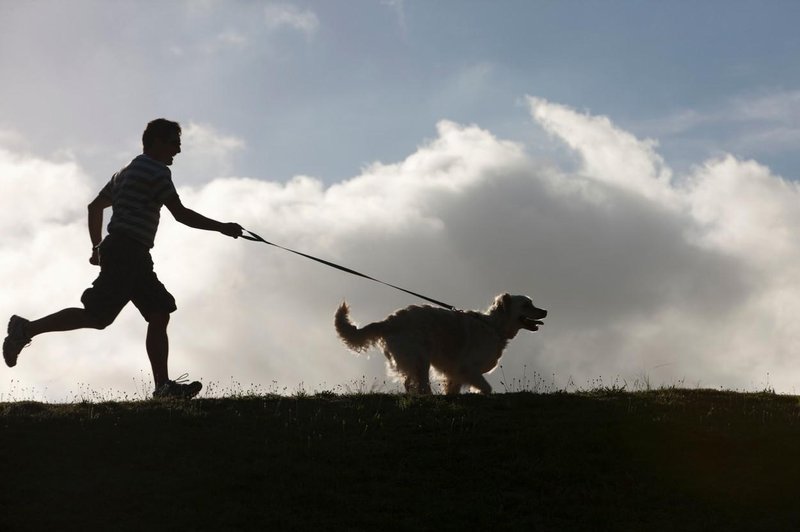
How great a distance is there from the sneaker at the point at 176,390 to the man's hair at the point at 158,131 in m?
2.41

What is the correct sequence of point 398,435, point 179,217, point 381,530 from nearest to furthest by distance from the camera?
point 381,530 → point 398,435 → point 179,217

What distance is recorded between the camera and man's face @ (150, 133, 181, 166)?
9.66 m

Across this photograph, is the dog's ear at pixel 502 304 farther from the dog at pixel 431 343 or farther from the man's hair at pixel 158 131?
the man's hair at pixel 158 131

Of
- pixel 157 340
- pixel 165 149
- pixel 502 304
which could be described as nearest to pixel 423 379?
pixel 502 304

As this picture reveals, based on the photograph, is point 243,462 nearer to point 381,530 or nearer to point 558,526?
point 381,530

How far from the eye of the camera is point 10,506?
667 cm

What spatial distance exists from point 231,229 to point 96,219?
4.79 ft

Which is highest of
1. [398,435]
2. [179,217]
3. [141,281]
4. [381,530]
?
[179,217]

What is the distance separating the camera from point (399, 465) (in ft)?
25.0

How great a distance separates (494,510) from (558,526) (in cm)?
46

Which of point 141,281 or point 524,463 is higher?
point 141,281

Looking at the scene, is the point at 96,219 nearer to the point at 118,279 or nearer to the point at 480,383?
the point at 118,279

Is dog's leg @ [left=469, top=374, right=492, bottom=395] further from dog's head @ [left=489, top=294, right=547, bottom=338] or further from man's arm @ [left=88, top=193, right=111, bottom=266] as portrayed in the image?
man's arm @ [left=88, top=193, right=111, bottom=266]

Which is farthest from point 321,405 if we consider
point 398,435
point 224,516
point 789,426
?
point 789,426
